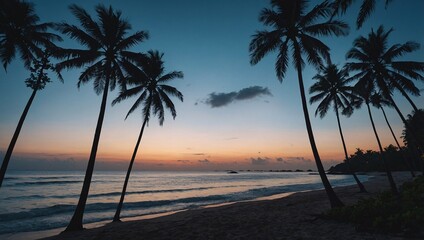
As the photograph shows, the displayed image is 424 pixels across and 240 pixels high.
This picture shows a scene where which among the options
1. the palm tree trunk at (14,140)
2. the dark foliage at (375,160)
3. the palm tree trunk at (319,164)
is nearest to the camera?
the palm tree trunk at (319,164)

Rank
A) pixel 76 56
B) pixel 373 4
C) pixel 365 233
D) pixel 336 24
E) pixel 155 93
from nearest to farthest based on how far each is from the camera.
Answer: pixel 365 233 → pixel 373 4 → pixel 336 24 → pixel 76 56 → pixel 155 93

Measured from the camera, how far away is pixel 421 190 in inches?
518

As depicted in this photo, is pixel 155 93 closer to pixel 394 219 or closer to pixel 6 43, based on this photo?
pixel 6 43

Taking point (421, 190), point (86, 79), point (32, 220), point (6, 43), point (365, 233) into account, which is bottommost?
point (32, 220)

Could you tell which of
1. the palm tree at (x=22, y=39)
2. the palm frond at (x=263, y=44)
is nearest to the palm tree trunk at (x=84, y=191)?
the palm tree at (x=22, y=39)

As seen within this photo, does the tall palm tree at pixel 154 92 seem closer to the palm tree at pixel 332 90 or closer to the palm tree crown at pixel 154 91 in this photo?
the palm tree crown at pixel 154 91

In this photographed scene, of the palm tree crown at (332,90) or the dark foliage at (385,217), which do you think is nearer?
the dark foliage at (385,217)

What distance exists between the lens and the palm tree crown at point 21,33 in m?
13.4

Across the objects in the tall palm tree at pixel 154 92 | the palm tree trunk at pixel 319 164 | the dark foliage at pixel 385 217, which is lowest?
the dark foliage at pixel 385 217

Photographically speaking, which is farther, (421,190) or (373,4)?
(421,190)

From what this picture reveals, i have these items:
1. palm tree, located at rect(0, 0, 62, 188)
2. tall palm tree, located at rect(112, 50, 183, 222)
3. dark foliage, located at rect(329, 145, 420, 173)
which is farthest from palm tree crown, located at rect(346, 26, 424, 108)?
dark foliage, located at rect(329, 145, 420, 173)

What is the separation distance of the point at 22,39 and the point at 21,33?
0.38 m

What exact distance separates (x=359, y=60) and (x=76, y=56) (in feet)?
63.6

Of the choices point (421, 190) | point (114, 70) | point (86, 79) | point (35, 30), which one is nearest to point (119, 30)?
point (114, 70)
